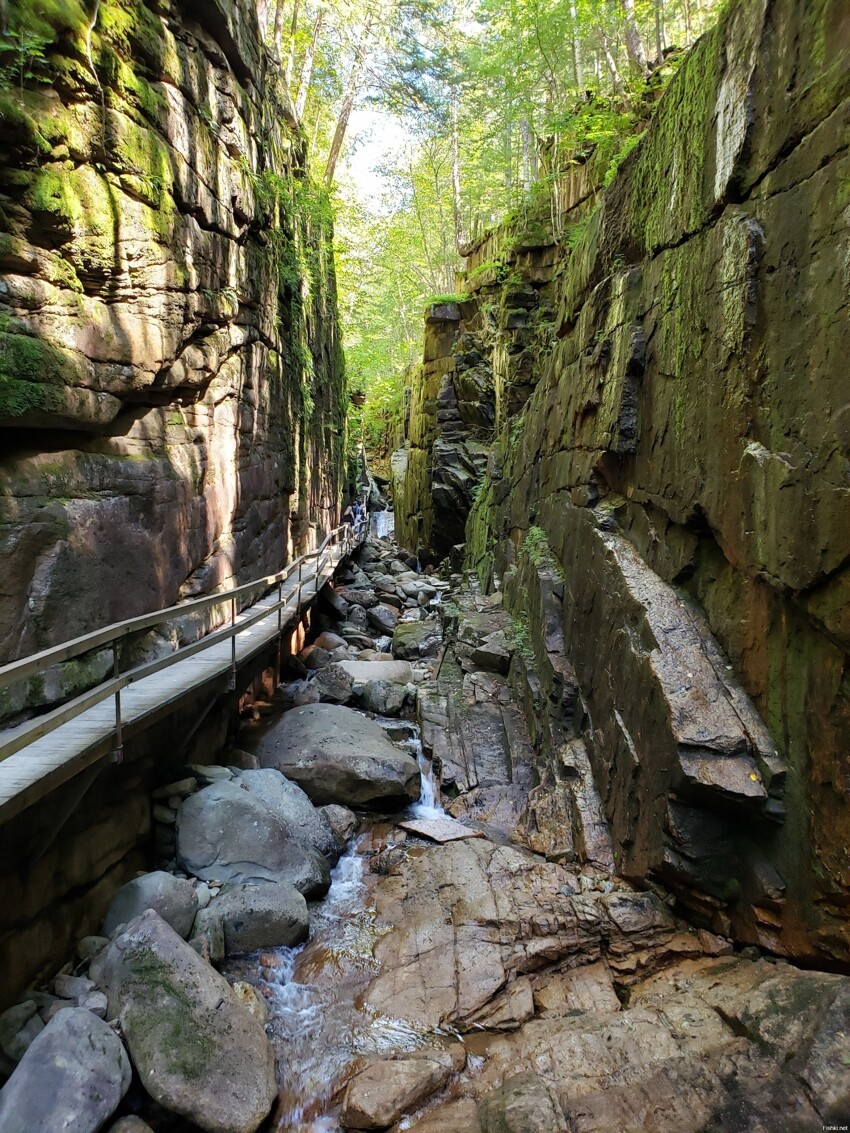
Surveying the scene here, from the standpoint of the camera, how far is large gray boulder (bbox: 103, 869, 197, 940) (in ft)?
16.0

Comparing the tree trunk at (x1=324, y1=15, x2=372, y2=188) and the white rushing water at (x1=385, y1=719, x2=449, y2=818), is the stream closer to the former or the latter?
the white rushing water at (x1=385, y1=719, x2=449, y2=818)

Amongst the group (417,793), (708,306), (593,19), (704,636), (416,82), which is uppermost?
(416,82)

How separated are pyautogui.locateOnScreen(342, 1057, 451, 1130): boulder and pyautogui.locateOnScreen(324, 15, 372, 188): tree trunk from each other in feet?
66.1

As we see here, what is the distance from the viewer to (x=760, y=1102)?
275 cm

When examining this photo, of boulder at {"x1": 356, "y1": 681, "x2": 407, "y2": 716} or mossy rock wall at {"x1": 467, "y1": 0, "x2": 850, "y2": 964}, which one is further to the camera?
boulder at {"x1": 356, "y1": 681, "x2": 407, "y2": 716}

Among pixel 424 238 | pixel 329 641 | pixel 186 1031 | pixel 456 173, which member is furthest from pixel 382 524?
pixel 186 1031

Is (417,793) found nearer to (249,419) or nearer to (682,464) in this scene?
(682,464)

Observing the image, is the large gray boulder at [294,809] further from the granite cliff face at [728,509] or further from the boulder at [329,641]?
the boulder at [329,641]

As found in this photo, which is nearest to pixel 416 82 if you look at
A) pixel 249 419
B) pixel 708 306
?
pixel 249 419

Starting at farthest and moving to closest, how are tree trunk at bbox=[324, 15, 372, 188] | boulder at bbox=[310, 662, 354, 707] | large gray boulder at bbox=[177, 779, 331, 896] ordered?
tree trunk at bbox=[324, 15, 372, 188] < boulder at bbox=[310, 662, 354, 707] < large gray boulder at bbox=[177, 779, 331, 896]

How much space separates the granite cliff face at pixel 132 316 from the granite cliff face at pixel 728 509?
5.12 meters

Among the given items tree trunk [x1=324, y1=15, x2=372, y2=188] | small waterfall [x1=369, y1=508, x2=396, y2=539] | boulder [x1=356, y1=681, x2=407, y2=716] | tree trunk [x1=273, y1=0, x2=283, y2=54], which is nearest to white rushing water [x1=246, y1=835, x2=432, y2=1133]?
boulder [x1=356, y1=681, x2=407, y2=716]

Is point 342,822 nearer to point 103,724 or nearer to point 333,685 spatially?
point 103,724

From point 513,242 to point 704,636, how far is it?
17.1 meters
